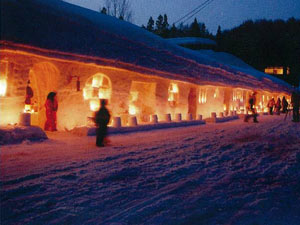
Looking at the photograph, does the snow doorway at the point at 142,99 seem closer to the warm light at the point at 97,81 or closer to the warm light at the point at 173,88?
the warm light at the point at 173,88

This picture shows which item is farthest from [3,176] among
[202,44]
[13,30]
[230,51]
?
[230,51]

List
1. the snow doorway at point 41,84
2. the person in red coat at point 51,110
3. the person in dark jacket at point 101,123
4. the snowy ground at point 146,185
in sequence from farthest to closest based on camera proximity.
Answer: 1. the snow doorway at point 41,84
2. the person in red coat at point 51,110
3. the person in dark jacket at point 101,123
4. the snowy ground at point 146,185

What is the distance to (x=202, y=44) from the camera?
43.5m

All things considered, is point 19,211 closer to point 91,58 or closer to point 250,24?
point 91,58

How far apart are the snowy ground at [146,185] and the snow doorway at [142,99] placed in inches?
292

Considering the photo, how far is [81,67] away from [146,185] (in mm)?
7572

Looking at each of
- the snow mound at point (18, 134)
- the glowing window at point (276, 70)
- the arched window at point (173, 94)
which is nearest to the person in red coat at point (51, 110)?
the snow mound at point (18, 134)

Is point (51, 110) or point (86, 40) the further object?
point (86, 40)

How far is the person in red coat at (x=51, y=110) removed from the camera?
10555 millimetres

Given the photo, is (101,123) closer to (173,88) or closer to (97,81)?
(97,81)

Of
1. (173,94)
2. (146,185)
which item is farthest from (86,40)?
(173,94)

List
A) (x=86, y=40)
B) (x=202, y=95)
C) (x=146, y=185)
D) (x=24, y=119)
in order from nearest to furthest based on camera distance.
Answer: (x=146, y=185)
(x=24, y=119)
(x=86, y=40)
(x=202, y=95)

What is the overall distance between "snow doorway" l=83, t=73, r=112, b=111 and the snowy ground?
403 cm

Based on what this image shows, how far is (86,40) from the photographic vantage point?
35.6 ft
